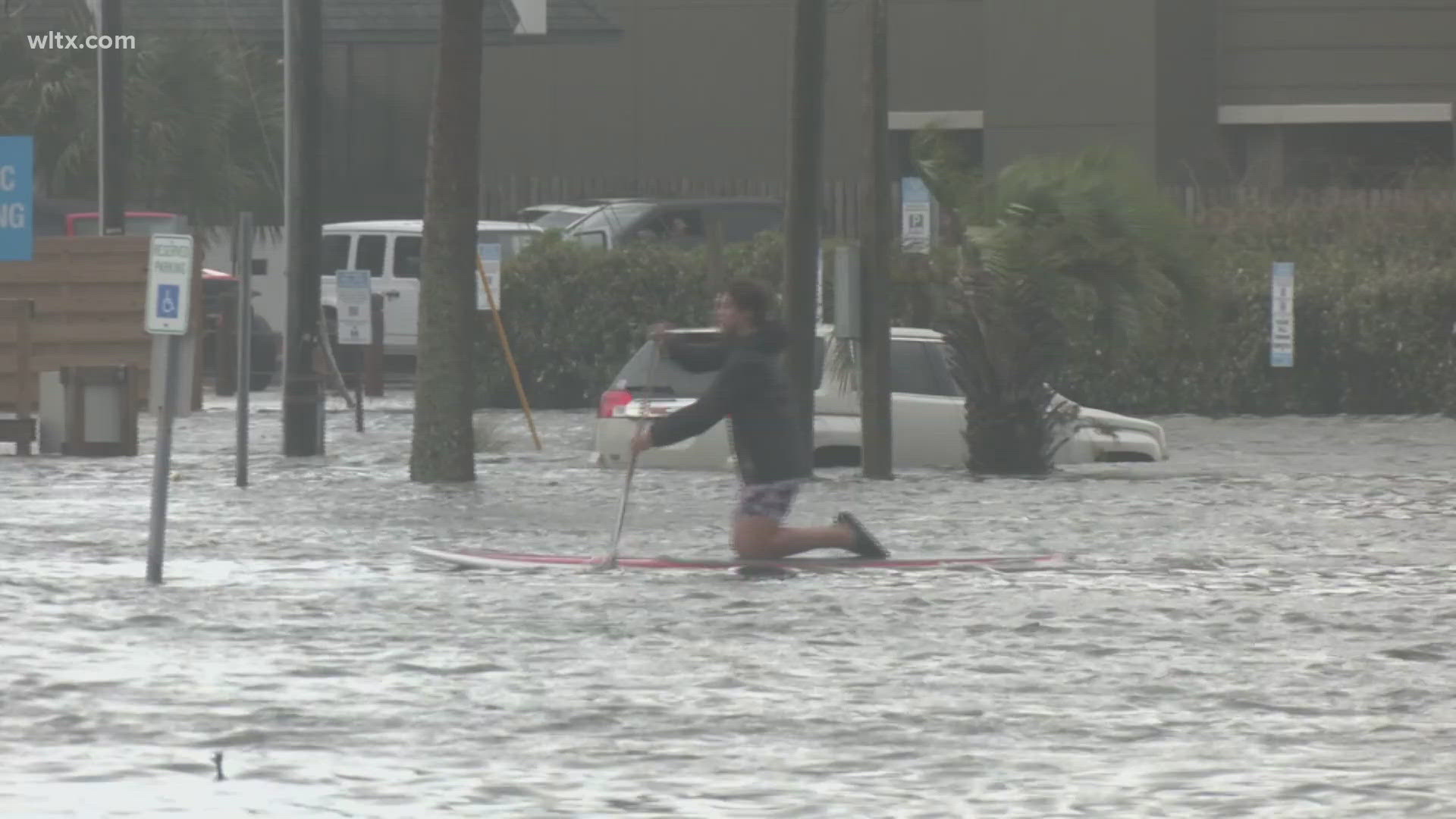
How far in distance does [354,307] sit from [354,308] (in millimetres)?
18

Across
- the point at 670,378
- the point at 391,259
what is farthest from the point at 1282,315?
the point at 391,259

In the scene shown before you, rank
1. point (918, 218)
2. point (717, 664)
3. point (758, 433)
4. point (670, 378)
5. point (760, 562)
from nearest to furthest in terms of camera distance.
Result: 1. point (717, 664)
2. point (760, 562)
3. point (758, 433)
4. point (670, 378)
5. point (918, 218)

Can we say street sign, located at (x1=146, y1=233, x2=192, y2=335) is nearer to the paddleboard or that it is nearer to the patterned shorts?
the paddleboard

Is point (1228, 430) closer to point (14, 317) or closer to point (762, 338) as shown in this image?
point (14, 317)

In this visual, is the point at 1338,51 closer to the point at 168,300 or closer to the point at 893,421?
the point at 893,421

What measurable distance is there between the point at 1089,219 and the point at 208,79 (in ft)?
83.4

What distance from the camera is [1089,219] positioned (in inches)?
895

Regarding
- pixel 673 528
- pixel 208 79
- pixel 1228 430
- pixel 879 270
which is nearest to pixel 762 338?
pixel 673 528

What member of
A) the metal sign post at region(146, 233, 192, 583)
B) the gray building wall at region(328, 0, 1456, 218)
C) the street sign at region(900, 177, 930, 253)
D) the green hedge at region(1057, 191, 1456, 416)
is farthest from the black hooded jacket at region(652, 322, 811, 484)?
the gray building wall at region(328, 0, 1456, 218)

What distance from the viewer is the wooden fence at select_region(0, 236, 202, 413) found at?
26.2m

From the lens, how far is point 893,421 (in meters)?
23.2

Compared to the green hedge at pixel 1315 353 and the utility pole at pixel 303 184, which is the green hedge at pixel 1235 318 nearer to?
the green hedge at pixel 1315 353

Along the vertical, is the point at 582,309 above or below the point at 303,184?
below

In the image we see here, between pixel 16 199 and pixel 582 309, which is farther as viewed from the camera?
pixel 582 309
